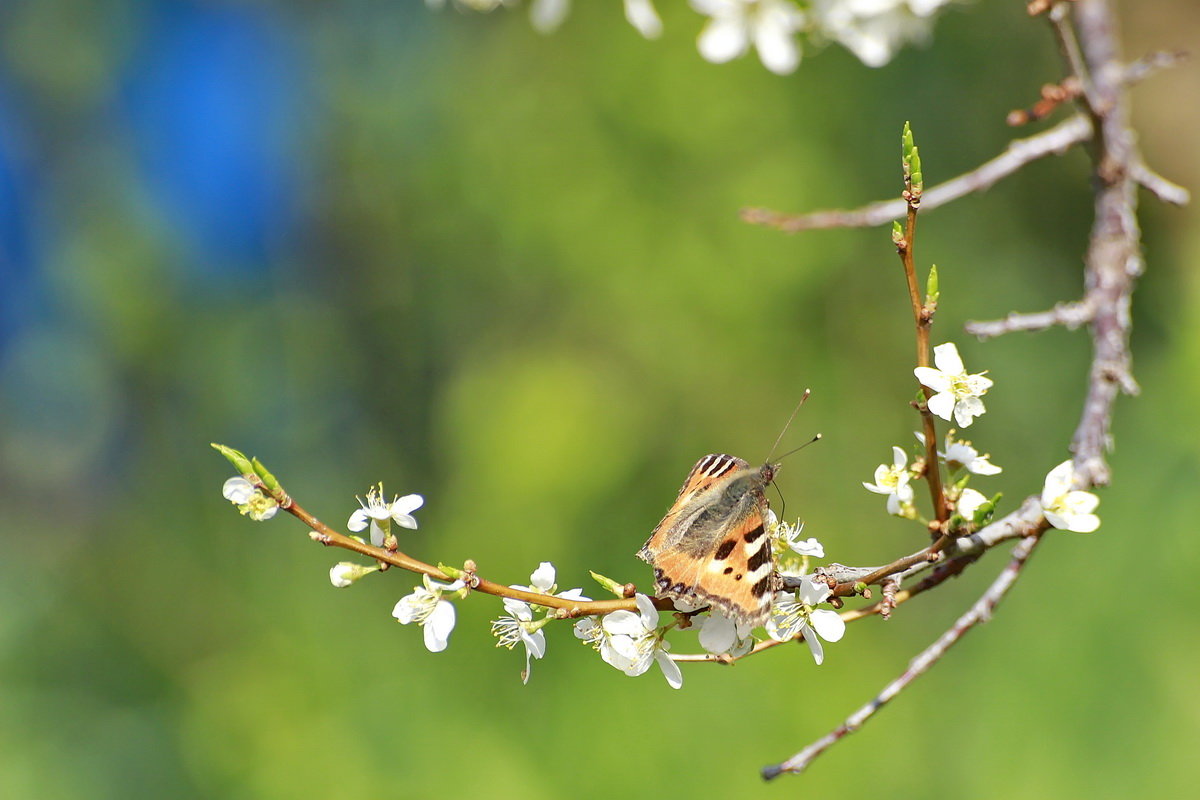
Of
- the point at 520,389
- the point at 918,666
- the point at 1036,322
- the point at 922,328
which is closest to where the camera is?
the point at 922,328

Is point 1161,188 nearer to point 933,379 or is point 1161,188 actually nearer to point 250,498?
point 933,379

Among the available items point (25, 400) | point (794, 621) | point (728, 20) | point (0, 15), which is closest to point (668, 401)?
point (728, 20)

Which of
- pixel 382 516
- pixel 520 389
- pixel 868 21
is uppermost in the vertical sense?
pixel 520 389

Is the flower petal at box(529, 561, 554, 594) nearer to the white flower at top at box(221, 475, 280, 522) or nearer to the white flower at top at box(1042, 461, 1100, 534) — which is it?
the white flower at top at box(221, 475, 280, 522)

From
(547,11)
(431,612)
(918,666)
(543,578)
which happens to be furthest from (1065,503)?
(547,11)

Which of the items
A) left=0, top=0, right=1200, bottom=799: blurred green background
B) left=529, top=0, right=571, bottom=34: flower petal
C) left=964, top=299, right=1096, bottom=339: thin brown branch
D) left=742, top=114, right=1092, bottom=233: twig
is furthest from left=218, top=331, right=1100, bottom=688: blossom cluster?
left=0, top=0, right=1200, bottom=799: blurred green background

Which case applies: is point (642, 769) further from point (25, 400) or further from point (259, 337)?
point (25, 400)

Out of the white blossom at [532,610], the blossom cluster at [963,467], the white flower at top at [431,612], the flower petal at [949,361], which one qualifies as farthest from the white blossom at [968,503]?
the white flower at top at [431,612]
